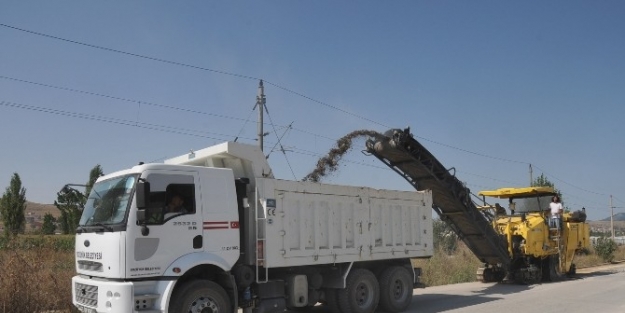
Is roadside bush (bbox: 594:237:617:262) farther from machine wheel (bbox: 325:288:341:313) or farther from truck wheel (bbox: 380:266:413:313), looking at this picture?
machine wheel (bbox: 325:288:341:313)

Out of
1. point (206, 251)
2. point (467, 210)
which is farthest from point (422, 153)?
point (206, 251)

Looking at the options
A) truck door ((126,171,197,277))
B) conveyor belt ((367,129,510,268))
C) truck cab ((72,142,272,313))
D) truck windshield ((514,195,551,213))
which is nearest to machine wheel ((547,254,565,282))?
truck windshield ((514,195,551,213))

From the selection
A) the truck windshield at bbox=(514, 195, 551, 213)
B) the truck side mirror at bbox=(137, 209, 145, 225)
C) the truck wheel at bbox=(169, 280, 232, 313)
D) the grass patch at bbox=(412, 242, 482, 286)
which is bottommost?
the grass patch at bbox=(412, 242, 482, 286)

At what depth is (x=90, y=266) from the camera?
27.3ft

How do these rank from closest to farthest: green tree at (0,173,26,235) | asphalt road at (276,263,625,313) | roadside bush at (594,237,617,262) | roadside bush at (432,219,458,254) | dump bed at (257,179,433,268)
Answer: dump bed at (257,179,433,268) → asphalt road at (276,263,625,313) → roadside bush at (594,237,617,262) → roadside bush at (432,219,458,254) → green tree at (0,173,26,235)

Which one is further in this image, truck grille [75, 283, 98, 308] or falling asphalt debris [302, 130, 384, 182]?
falling asphalt debris [302, 130, 384, 182]

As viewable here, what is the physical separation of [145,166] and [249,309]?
118 inches

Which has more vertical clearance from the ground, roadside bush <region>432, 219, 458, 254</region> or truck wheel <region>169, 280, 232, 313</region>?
truck wheel <region>169, 280, 232, 313</region>

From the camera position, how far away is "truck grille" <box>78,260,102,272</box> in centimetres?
806

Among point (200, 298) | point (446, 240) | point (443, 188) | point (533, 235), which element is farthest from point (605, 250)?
point (200, 298)

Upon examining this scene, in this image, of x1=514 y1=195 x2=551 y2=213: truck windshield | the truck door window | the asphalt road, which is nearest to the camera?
the truck door window

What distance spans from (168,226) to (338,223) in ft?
11.3

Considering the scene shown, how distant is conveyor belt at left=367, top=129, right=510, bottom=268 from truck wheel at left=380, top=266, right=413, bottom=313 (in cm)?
314

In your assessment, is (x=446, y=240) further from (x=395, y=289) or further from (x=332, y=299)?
(x=332, y=299)
